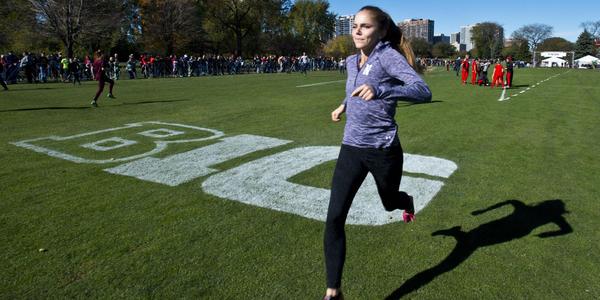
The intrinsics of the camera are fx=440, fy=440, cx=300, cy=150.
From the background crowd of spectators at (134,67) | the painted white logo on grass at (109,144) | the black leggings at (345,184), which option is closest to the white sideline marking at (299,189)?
the black leggings at (345,184)

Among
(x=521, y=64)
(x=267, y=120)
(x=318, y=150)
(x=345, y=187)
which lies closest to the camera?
(x=345, y=187)

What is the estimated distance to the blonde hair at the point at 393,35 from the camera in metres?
2.88

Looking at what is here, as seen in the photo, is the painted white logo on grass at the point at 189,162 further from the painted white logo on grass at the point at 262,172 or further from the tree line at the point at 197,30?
the tree line at the point at 197,30

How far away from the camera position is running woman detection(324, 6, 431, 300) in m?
2.86

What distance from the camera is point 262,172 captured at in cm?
620

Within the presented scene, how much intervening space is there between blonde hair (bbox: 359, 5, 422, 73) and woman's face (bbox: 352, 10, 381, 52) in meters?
0.04

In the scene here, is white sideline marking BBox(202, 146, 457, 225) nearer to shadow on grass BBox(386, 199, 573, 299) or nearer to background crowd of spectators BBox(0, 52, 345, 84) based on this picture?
shadow on grass BBox(386, 199, 573, 299)

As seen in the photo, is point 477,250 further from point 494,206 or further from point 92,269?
point 92,269

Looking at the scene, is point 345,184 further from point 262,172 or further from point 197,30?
point 197,30

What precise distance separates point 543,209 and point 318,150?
3.76 meters

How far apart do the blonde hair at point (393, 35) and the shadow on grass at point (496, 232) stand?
162 cm

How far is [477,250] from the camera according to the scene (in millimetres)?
3912

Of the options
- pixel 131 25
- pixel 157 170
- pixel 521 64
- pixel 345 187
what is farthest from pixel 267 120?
pixel 521 64

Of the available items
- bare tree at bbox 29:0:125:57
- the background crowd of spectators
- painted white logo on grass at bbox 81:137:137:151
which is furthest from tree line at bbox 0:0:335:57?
painted white logo on grass at bbox 81:137:137:151
